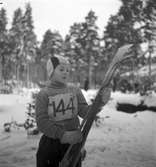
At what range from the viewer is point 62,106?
2908 millimetres

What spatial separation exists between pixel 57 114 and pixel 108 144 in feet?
12.9

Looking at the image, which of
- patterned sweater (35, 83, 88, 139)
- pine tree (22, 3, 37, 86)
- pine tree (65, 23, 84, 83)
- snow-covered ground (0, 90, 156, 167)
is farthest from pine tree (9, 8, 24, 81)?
patterned sweater (35, 83, 88, 139)

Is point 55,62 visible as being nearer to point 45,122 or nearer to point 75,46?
point 45,122

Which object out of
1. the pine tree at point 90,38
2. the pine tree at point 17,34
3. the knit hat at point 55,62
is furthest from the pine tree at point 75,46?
the knit hat at point 55,62

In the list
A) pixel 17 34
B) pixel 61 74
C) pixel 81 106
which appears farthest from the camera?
pixel 17 34

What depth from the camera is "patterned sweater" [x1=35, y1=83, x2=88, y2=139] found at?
2.77 m

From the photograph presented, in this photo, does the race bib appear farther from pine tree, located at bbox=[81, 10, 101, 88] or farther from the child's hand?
pine tree, located at bbox=[81, 10, 101, 88]

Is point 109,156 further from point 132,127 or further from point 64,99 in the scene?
point 132,127

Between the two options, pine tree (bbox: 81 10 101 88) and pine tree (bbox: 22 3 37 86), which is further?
pine tree (bbox: 22 3 37 86)

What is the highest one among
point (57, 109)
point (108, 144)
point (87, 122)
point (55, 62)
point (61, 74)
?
point (55, 62)

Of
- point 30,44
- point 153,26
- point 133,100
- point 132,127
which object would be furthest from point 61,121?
point 30,44

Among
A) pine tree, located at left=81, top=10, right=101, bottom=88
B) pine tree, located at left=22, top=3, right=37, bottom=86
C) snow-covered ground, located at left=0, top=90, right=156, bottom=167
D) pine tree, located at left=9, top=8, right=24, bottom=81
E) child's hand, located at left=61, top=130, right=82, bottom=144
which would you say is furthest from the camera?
pine tree, located at left=22, top=3, right=37, bottom=86

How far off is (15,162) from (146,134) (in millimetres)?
4161

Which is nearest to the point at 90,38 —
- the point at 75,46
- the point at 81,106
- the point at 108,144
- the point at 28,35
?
the point at 75,46
